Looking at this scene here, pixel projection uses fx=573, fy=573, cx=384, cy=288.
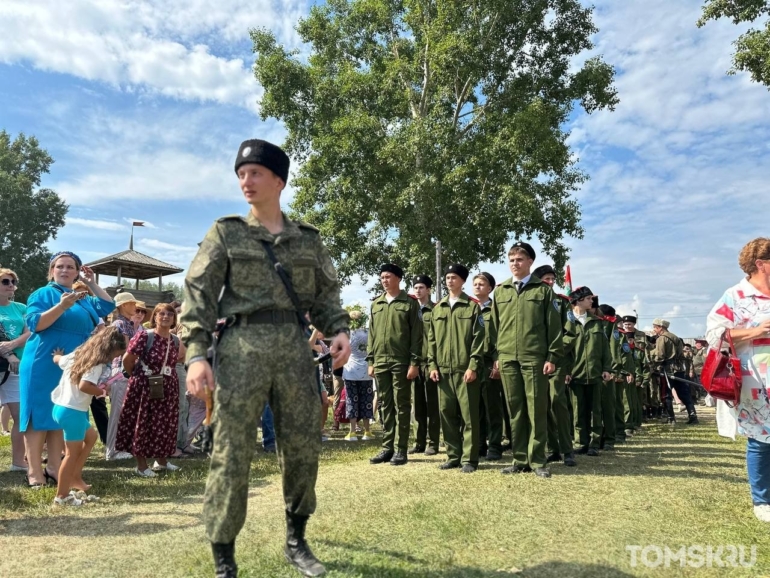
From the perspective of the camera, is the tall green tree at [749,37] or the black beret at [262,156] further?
the tall green tree at [749,37]

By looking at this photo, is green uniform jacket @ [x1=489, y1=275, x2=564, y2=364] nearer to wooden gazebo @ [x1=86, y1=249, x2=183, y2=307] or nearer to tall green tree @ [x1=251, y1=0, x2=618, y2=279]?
tall green tree @ [x1=251, y1=0, x2=618, y2=279]

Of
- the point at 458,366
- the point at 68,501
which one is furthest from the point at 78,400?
the point at 458,366

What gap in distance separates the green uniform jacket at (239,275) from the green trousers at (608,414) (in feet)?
20.9

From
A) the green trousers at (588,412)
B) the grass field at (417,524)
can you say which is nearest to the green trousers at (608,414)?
the green trousers at (588,412)

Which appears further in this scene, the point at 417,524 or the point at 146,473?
the point at 146,473

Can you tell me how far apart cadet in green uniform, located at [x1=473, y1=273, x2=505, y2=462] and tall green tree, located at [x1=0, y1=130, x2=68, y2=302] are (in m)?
40.8

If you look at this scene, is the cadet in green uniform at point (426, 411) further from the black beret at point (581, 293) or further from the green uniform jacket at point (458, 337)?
the black beret at point (581, 293)

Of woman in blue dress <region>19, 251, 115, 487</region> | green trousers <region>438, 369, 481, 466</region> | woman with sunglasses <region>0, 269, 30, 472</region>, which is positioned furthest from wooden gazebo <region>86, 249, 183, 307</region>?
green trousers <region>438, 369, 481, 466</region>

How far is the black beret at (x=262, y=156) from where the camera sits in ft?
10.1

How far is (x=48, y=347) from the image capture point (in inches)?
226

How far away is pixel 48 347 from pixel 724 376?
6061 mm

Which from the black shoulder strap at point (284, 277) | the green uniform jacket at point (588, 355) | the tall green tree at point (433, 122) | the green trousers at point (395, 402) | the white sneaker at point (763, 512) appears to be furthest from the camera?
the tall green tree at point (433, 122)

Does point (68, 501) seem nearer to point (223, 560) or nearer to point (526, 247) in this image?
point (223, 560)

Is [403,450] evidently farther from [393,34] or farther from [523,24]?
[393,34]
